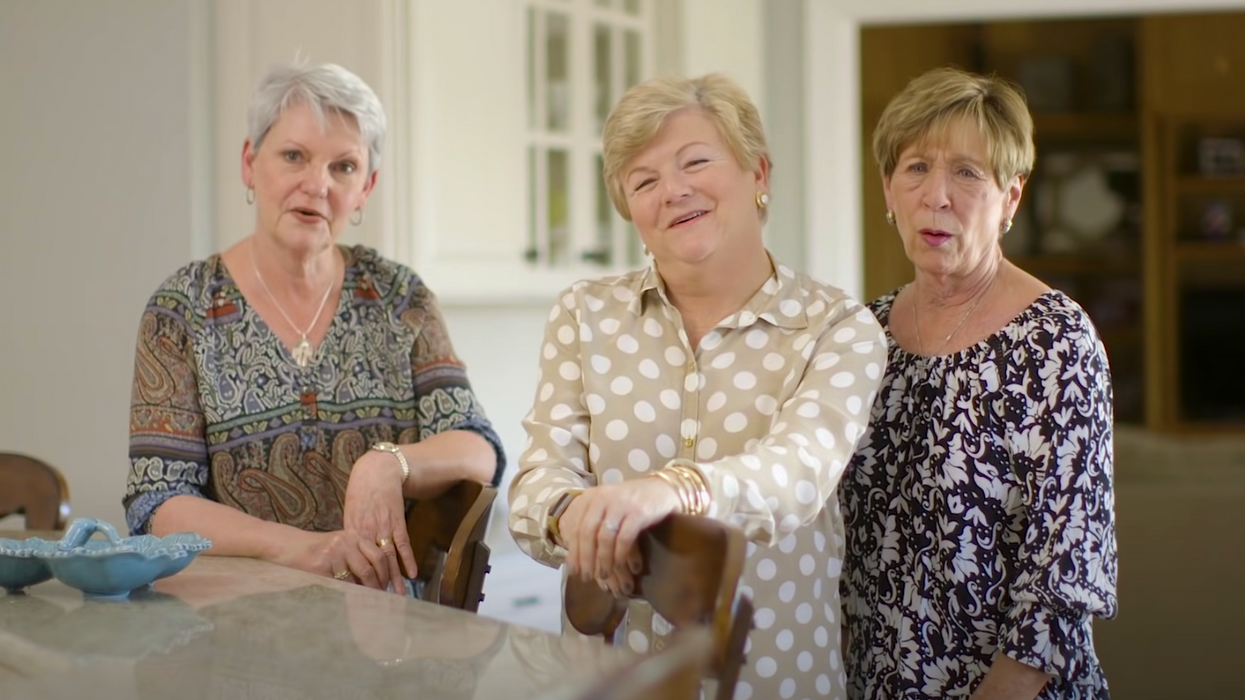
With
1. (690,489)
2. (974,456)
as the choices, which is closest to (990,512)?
(974,456)

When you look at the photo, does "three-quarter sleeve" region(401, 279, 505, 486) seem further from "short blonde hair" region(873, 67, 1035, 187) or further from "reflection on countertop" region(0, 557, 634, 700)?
"short blonde hair" region(873, 67, 1035, 187)

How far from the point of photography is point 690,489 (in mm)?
1495

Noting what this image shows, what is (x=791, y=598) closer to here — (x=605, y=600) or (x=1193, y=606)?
(x=605, y=600)

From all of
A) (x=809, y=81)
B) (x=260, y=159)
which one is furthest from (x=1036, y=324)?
(x=809, y=81)

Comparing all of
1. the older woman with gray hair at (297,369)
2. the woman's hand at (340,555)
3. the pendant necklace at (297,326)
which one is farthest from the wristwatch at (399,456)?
the pendant necklace at (297,326)

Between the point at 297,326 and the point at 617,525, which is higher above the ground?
the point at 297,326

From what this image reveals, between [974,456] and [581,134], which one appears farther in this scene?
[581,134]

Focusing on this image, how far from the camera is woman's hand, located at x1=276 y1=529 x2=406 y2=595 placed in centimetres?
201

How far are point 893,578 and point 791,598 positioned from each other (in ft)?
0.70

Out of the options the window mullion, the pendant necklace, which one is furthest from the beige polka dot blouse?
the window mullion

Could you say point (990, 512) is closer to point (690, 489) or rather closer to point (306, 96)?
point (690, 489)

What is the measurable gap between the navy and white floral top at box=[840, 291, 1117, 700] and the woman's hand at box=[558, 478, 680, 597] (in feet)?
1.70

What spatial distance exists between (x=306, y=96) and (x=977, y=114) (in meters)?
1.05

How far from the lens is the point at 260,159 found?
223 centimetres
